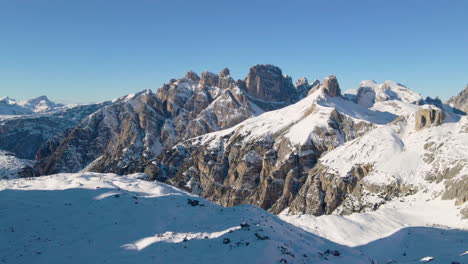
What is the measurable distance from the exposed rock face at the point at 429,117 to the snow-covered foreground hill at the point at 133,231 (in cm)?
8515

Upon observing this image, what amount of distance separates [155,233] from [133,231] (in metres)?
2.30

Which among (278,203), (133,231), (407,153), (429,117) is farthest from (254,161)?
(133,231)

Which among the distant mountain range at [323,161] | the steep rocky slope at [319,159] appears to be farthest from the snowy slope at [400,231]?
the steep rocky slope at [319,159]

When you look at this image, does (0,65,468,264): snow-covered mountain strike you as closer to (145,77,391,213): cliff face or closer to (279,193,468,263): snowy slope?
(279,193,468,263): snowy slope

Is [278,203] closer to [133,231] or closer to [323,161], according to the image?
[323,161]

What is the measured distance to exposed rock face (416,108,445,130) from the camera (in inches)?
3920

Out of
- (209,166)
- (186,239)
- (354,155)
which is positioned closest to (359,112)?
(354,155)

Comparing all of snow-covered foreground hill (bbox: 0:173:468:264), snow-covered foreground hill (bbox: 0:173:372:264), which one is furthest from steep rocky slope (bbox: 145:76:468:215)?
snow-covered foreground hill (bbox: 0:173:372:264)

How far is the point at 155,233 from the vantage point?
30.8m

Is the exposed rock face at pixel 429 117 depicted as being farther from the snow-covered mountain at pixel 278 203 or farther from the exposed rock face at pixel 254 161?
the exposed rock face at pixel 254 161

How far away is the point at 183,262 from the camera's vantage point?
2483 cm

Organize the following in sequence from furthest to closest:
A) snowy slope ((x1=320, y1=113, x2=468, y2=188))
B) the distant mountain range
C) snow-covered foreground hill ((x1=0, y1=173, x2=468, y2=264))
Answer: the distant mountain range, snowy slope ((x1=320, y1=113, x2=468, y2=188)), snow-covered foreground hill ((x1=0, y1=173, x2=468, y2=264))

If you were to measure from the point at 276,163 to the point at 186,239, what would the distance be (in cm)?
11844

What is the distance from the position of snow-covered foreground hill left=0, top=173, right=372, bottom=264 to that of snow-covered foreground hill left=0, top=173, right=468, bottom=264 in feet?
0.28
